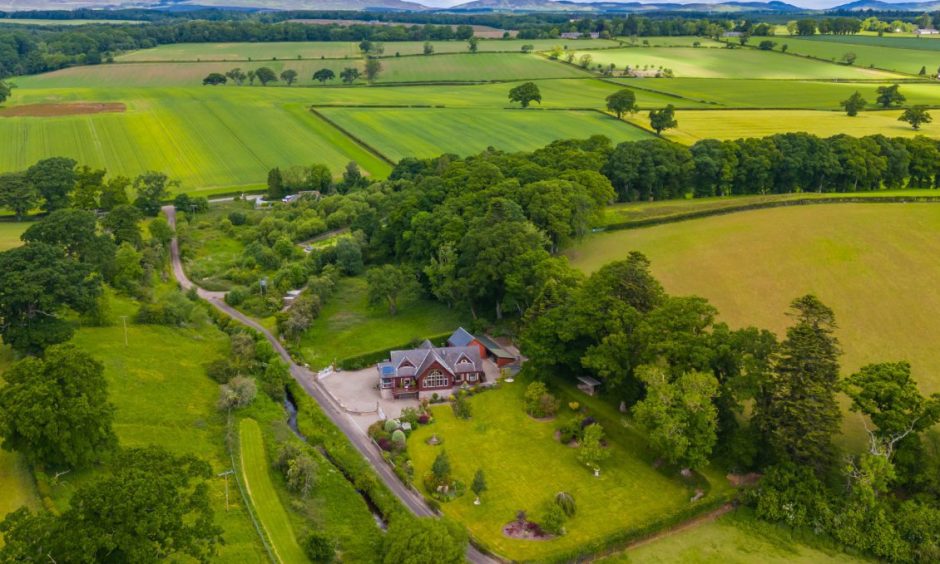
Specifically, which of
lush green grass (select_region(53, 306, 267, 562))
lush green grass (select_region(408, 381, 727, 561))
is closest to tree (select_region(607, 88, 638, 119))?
lush green grass (select_region(408, 381, 727, 561))

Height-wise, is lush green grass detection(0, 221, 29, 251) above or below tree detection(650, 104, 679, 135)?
below

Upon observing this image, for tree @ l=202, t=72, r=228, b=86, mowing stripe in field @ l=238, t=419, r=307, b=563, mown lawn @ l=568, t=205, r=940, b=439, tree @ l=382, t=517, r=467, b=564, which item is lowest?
mowing stripe in field @ l=238, t=419, r=307, b=563

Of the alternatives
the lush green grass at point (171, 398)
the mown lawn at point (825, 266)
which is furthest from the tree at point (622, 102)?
the lush green grass at point (171, 398)

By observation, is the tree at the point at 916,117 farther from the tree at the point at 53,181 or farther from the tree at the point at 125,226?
the tree at the point at 53,181

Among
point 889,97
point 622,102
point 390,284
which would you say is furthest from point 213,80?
point 889,97

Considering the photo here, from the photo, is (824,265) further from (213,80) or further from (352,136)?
(213,80)

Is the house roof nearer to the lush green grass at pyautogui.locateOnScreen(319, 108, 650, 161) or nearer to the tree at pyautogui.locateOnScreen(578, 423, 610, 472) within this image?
the tree at pyautogui.locateOnScreen(578, 423, 610, 472)

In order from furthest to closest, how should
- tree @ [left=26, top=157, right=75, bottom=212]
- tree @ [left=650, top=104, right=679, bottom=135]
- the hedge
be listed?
1. tree @ [left=650, top=104, right=679, bottom=135]
2. tree @ [left=26, top=157, right=75, bottom=212]
3. the hedge
